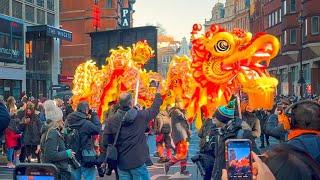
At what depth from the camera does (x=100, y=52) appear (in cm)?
2631

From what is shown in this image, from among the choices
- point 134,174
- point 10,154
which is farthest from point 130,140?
point 10,154

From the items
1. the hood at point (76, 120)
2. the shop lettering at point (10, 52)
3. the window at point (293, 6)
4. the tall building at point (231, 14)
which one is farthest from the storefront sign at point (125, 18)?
the hood at point (76, 120)

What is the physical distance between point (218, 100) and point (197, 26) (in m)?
2.13

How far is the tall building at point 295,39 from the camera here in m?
38.2

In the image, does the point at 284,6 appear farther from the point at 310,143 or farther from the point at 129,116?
the point at 310,143

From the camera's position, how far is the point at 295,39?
45969 millimetres

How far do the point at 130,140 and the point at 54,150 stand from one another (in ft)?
3.24

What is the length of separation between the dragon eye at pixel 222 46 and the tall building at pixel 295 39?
21.4 meters

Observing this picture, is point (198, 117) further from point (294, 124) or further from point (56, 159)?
point (294, 124)

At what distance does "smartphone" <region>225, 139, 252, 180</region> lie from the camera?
459 cm

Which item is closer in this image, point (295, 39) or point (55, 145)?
point (55, 145)

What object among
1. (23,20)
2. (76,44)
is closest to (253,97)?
(23,20)

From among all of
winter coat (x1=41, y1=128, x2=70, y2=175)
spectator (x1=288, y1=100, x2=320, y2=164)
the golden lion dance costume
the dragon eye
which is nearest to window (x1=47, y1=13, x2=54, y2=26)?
the golden lion dance costume

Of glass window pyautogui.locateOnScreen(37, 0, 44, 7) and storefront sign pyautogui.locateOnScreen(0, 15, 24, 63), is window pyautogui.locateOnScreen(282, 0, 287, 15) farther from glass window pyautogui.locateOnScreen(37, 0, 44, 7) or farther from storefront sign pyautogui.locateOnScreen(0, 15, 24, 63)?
storefront sign pyautogui.locateOnScreen(0, 15, 24, 63)
